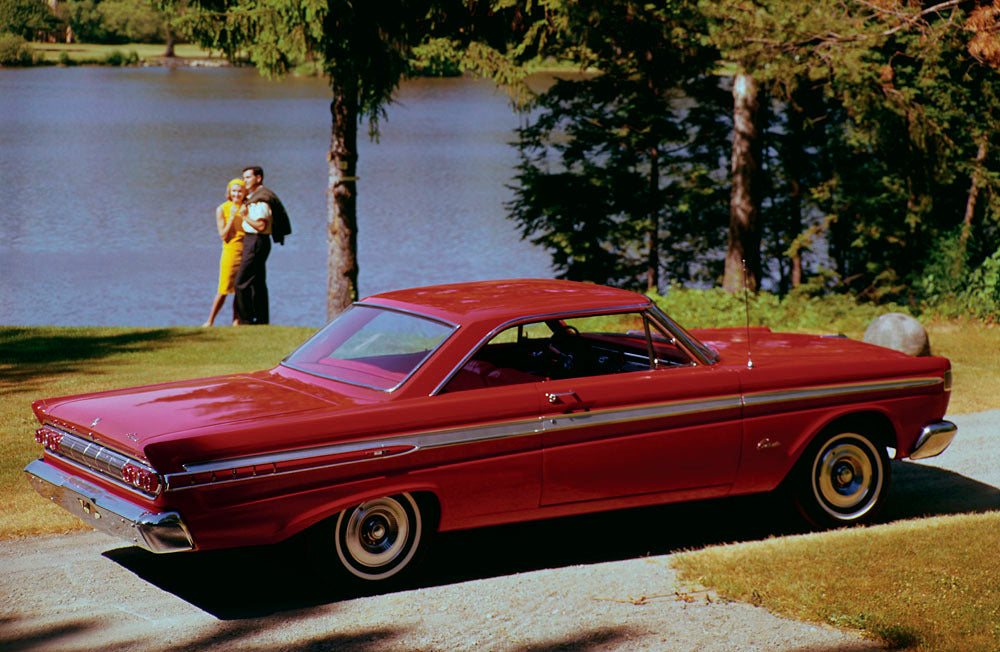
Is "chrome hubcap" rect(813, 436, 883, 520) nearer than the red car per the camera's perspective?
No

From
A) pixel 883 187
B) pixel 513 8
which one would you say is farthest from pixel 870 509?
pixel 883 187

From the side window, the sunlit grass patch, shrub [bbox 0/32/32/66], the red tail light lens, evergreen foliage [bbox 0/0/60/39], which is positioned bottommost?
the sunlit grass patch

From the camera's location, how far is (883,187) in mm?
23016

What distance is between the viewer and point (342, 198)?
51.9 feet

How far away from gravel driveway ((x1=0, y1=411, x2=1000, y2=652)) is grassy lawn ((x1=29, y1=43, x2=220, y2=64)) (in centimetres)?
2952

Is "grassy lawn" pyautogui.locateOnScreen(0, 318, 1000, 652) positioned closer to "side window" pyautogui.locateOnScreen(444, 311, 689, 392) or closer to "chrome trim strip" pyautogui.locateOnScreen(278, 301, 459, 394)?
"side window" pyautogui.locateOnScreen(444, 311, 689, 392)

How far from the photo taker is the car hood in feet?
18.5

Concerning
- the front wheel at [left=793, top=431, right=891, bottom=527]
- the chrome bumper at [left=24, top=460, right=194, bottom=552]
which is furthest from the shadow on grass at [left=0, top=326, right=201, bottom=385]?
the front wheel at [left=793, top=431, right=891, bottom=527]

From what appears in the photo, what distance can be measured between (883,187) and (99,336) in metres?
15.0

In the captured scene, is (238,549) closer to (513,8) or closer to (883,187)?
(513,8)

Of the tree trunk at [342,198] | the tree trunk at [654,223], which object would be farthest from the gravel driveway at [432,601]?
the tree trunk at [654,223]

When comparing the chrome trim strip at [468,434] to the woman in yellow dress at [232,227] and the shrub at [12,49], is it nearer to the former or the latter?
the woman in yellow dress at [232,227]

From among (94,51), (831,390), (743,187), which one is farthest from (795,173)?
(94,51)

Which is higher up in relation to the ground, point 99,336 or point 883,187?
point 883,187
